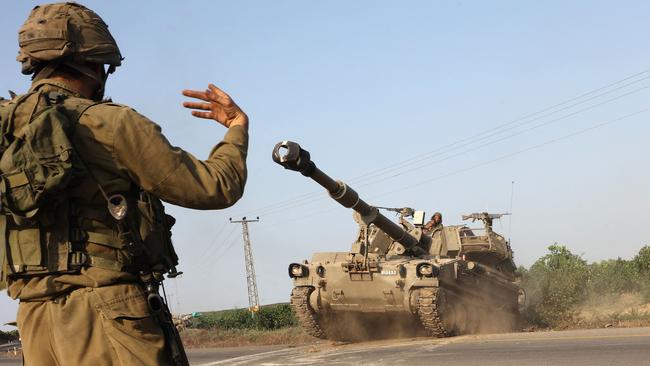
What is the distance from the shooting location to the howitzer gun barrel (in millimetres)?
12680

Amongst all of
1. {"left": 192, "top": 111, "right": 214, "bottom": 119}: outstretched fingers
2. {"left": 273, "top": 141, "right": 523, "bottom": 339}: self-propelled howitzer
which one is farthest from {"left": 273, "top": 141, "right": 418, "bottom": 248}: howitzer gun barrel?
{"left": 192, "top": 111, "right": 214, "bottom": 119}: outstretched fingers

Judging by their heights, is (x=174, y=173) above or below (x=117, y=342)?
above

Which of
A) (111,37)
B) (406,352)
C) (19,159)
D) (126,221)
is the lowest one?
(406,352)

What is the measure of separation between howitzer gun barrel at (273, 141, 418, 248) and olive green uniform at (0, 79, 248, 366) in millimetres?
9343

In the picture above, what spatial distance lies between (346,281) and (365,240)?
3.74ft

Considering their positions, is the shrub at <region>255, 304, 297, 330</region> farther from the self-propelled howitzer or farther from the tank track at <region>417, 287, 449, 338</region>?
the tank track at <region>417, 287, 449, 338</region>

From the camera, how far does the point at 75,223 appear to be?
3023 mm

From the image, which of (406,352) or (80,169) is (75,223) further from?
(406,352)

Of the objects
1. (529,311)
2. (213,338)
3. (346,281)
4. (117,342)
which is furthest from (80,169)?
(213,338)

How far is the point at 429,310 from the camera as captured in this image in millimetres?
16141

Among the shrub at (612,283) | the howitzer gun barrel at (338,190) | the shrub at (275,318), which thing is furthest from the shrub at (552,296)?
the shrub at (275,318)

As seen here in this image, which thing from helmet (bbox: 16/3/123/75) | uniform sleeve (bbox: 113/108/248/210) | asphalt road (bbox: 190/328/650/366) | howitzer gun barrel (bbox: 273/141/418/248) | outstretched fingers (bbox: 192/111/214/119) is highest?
howitzer gun barrel (bbox: 273/141/418/248)

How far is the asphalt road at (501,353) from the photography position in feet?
34.7

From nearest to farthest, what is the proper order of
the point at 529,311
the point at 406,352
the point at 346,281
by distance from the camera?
the point at 406,352, the point at 346,281, the point at 529,311
